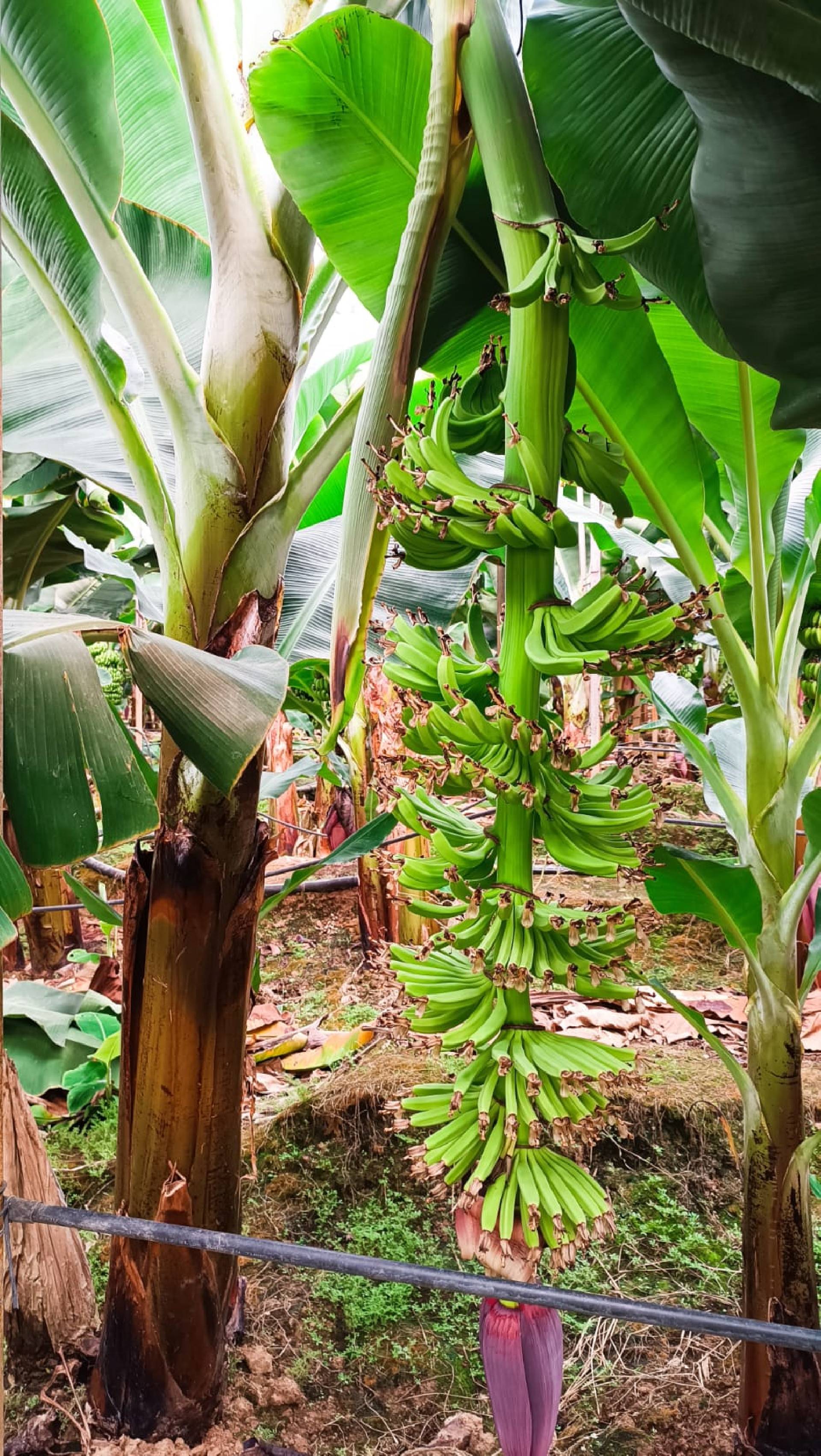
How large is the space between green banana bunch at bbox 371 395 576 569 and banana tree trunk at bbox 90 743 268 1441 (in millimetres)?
430

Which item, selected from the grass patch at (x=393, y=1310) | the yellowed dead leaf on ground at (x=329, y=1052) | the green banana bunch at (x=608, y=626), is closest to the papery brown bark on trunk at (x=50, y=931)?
the yellowed dead leaf on ground at (x=329, y=1052)

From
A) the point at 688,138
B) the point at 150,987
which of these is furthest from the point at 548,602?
the point at 150,987

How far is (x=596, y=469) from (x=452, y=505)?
0.13m

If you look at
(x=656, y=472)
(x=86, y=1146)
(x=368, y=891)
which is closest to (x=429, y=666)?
(x=656, y=472)

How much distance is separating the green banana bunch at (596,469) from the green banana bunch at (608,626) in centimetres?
8

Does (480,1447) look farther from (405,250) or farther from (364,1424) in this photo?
(405,250)

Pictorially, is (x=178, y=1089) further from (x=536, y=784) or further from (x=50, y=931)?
(x=50, y=931)

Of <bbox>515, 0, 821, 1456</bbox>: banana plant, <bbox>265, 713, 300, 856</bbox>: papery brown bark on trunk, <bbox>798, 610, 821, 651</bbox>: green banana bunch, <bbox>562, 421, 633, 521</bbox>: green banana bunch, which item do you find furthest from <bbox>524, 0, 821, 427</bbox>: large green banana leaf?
<bbox>265, 713, 300, 856</bbox>: papery brown bark on trunk

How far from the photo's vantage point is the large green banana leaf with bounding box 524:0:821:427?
440mm

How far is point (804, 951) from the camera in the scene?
62.9 inches

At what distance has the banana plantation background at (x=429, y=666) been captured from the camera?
0.47 m

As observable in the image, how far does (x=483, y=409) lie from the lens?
0.64 m

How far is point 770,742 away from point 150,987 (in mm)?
783

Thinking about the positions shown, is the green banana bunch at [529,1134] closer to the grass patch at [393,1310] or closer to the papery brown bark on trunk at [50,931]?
the grass patch at [393,1310]
